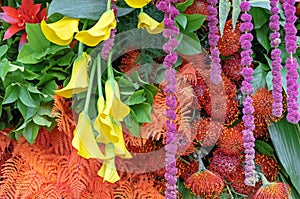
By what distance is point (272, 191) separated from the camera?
1.79 ft

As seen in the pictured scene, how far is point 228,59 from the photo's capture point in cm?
59

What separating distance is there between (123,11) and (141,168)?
0.68 ft

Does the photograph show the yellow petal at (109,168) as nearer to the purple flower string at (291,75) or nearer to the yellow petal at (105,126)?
the yellow petal at (105,126)

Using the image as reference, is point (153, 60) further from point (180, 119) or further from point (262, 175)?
point (262, 175)

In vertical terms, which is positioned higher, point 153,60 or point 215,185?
point 153,60

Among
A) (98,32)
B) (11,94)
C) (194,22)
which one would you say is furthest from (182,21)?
(11,94)

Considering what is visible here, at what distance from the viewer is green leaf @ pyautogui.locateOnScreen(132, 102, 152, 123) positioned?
1.73 feet

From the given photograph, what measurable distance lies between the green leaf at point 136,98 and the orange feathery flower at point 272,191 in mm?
200

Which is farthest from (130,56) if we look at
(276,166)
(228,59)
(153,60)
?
(276,166)

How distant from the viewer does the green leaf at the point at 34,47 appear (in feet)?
1.73

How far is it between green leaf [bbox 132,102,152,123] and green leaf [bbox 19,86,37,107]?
0.13 meters

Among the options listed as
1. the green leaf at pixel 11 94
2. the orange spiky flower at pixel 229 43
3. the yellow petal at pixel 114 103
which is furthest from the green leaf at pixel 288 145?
the green leaf at pixel 11 94

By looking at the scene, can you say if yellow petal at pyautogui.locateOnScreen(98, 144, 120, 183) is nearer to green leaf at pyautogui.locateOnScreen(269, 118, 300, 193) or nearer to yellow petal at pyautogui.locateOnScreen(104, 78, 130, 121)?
yellow petal at pyautogui.locateOnScreen(104, 78, 130, 121)

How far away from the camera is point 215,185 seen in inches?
21.4
